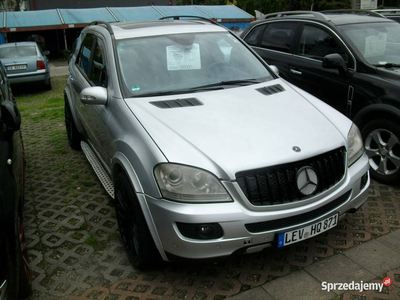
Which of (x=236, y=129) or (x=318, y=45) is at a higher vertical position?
(x=318, y=45)

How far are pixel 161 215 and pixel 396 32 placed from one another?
437 cm

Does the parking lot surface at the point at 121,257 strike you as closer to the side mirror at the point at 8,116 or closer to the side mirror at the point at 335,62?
the side mirror at the point at 8,116

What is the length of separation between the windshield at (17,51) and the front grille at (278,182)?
11532 millimetres

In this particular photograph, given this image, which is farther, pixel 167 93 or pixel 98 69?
pixel 98 69

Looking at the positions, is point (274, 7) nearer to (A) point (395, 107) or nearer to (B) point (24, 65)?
(B) point (24, 65)

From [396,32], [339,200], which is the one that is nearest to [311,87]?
[396,32]

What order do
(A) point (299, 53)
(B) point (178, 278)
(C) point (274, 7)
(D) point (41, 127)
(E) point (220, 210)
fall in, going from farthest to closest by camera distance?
(C) point (274, 7) → (D) point (41, 127) → (A) point (299, 53) → (B) point (178, 278) → (E) point (220, 210)

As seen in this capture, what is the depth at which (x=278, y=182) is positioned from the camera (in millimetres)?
2621

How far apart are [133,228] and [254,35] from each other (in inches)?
184

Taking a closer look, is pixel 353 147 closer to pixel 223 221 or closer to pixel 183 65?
pixel 223 221

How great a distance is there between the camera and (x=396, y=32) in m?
5.21

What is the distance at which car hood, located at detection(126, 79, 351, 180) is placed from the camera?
2.62 m

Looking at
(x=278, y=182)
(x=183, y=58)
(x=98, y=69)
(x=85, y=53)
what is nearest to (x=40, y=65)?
(x=85, y=53)

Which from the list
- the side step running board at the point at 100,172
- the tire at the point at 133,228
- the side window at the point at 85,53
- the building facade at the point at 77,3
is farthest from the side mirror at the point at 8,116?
the building facade at the point at 77,3
